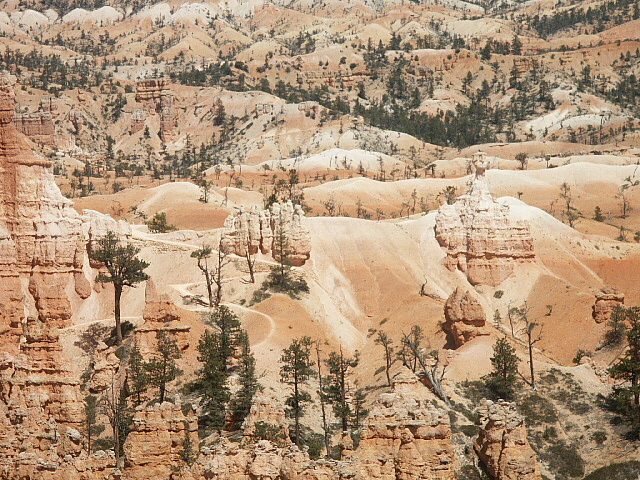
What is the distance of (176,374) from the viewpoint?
74.6 meters

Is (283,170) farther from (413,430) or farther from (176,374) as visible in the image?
(413,430)

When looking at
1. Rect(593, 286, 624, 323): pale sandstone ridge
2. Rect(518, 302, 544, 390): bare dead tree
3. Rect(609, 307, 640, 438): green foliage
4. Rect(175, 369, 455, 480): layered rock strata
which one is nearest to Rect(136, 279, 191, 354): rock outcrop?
Rect(518, 302, 544, 390): bare dead tree

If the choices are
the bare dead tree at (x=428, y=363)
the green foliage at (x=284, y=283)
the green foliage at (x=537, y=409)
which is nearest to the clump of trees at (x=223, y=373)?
the bare dead tree at (x=428, y=363)

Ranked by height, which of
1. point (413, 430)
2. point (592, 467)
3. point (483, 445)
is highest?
point (413, 430)

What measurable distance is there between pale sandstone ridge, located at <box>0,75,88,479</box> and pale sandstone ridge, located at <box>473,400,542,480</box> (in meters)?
16.9

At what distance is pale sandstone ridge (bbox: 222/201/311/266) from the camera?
345ft

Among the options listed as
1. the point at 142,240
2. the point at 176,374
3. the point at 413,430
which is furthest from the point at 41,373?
the point at 142,240

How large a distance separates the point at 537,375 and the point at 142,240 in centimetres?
4201

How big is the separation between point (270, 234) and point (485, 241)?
796 inches

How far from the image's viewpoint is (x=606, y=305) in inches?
3723

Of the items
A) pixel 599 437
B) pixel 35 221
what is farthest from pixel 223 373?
pixel 35 221

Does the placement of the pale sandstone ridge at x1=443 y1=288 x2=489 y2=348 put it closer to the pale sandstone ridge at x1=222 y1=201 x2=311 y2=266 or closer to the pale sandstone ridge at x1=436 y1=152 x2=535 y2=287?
the pale sandstone ridge at x1=222 y1=201 x2=311 y2=266

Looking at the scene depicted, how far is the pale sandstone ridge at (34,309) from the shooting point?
44.1 metres

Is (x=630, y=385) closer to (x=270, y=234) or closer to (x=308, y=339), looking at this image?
(x=308, y=339)
